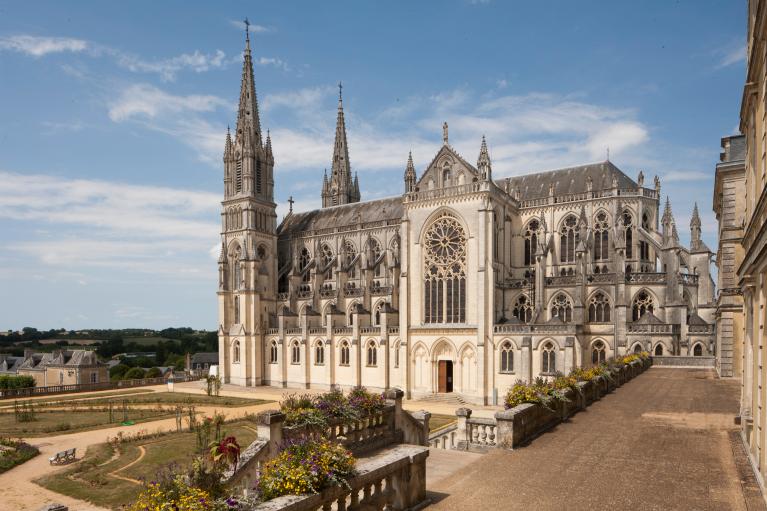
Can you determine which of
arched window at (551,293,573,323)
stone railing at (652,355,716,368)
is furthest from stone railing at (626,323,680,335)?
arched window at (551,293,573,323)

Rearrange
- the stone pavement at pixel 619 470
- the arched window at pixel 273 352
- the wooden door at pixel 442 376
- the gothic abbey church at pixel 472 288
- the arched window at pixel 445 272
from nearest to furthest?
1. the stone pavement at pixel 619 470
2. the gothic abbey church at pixel 472 288
3. the arched window at pixel 445 272
4. the wooden door at pixel 442 376
5. the arched window at pixel 273 352

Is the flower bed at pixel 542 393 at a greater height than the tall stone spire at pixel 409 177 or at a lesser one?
lesser

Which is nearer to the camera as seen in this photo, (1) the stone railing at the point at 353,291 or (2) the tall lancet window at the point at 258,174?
(1) the stone railing at the point at 353,291

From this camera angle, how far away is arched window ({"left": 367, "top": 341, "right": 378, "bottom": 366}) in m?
47.2

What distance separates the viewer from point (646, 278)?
40.2 metres

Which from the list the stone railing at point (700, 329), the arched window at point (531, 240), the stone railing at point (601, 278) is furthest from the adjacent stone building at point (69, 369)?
the stone railing at point (700, 329)

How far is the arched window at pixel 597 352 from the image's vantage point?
39812mm

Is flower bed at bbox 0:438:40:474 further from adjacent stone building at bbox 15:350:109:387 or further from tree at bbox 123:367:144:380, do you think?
tree at bbox 123:367:144:380

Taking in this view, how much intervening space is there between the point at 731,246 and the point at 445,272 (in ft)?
70.3

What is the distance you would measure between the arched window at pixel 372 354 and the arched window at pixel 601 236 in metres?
20.7

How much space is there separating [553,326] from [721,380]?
1284cm

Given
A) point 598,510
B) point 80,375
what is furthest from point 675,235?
point 80,375

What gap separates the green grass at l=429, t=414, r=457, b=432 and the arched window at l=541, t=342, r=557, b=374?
865cm

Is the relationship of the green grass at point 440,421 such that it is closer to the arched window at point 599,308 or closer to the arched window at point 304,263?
the arched window at point 599,308
